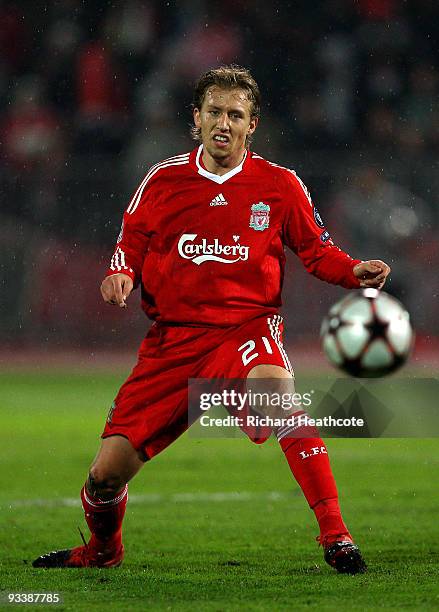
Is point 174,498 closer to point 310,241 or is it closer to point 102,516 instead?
point 102,516

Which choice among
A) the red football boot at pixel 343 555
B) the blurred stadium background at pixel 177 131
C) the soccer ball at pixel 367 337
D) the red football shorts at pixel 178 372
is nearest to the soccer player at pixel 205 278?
the red football shorts at pixel 178 372

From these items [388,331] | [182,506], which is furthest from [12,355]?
[388,331]

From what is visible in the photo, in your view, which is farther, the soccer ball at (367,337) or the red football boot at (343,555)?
the soccer ball at (367,337)

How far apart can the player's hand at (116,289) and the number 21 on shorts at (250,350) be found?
0.45m

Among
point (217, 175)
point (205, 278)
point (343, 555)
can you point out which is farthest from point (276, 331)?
point (343, 555)

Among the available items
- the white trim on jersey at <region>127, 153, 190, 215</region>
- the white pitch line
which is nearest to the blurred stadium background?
the white pitch line

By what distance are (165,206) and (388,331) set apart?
3.96ft

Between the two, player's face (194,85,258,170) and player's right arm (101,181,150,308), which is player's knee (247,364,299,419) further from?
player's face (194,85,258,170)

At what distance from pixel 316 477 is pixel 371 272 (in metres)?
0.77

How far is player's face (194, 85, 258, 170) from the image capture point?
4680 mm

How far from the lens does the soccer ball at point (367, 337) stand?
535 cm

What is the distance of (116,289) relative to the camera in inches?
175

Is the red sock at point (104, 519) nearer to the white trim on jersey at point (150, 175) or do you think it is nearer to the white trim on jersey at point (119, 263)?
the white trim on jersey at point (119, 263)

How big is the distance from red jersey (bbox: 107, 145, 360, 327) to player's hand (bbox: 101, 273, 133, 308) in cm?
12
